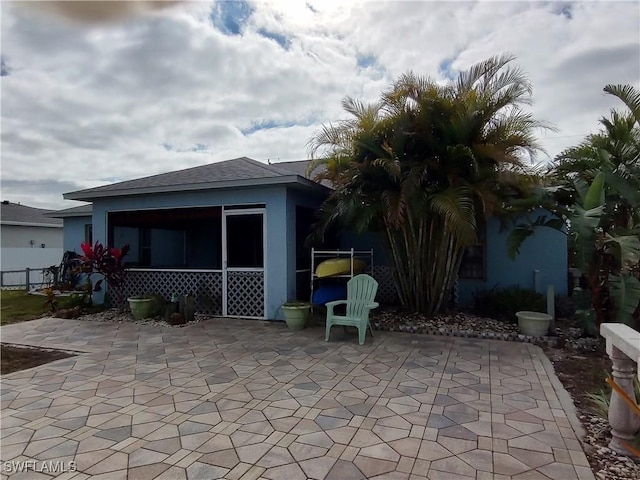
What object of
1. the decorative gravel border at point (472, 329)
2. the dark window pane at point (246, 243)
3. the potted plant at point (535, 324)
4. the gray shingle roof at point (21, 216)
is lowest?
the decorative gravel border at point (472, 329)

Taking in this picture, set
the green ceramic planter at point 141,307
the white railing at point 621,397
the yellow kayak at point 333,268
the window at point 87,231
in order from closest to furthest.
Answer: the white railing at point 621,397 < the yellow kayak at point 333,268 < the green ceramic planter at point 141,307 < the window at point 87,231

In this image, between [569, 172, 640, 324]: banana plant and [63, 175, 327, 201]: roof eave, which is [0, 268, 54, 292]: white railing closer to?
[63, 175, 327, 201]: roof eave

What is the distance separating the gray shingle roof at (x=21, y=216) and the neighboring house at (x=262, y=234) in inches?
490

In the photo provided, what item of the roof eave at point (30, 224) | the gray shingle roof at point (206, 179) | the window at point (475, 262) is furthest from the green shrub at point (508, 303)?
the roof eave at point (30, 224)

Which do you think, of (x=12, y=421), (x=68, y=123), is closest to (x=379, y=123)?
(x=12, y=421)

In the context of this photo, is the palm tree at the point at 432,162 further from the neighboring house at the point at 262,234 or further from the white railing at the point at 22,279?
the white railing at the point at 22,279

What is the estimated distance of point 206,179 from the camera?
7918mm

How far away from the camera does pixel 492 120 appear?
6.43 meters

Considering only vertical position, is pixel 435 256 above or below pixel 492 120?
below

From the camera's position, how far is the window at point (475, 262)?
8.77 metres

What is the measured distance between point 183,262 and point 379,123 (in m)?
8.89

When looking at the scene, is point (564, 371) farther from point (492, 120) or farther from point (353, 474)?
point (492, 120)

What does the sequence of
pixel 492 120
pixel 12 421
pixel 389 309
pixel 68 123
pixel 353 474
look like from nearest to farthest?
1. pixel 353 474
2. pixel 12 421
3. pixel 492 120
4. pixel 389 309
5. pixel 68 123

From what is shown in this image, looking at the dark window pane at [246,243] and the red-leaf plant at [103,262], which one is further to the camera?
the dark window pane at [246,243]
